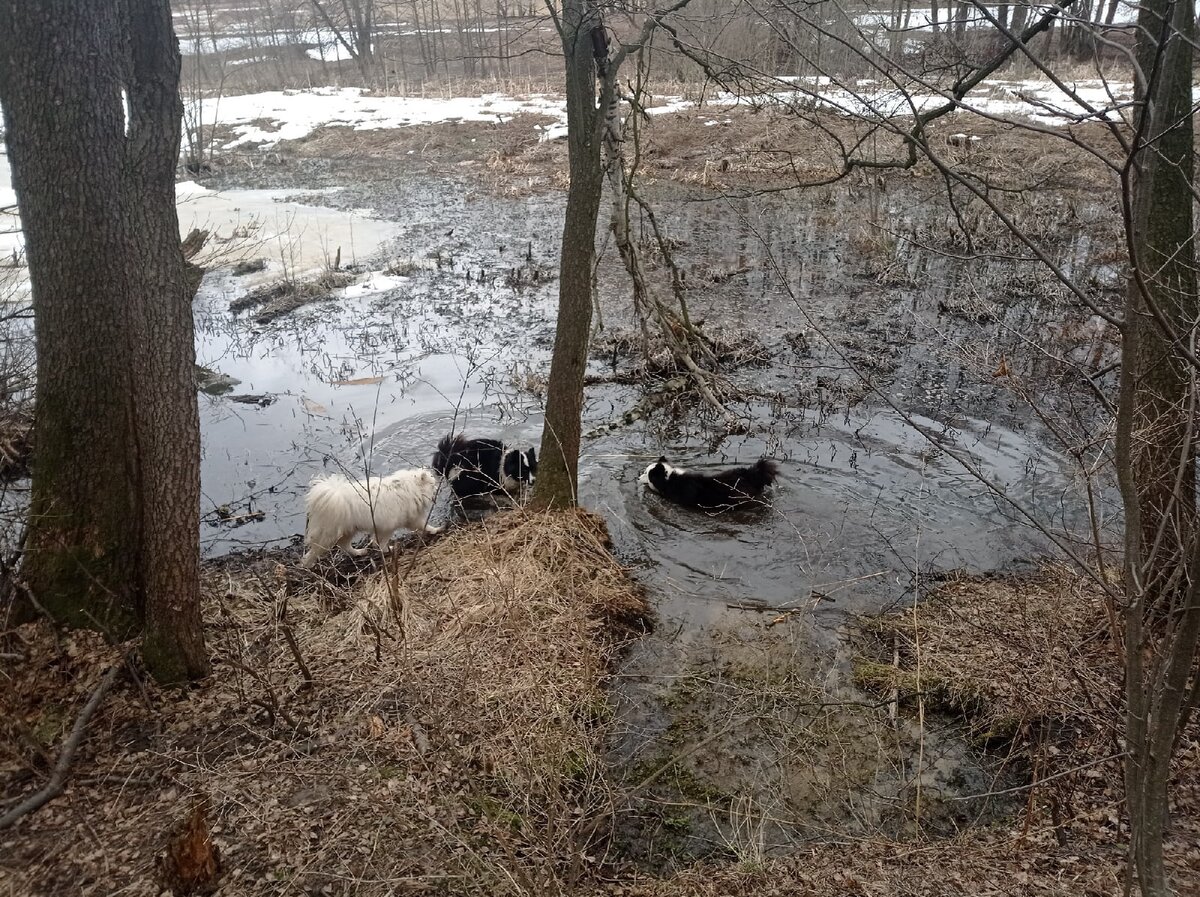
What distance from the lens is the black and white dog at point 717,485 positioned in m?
7.96

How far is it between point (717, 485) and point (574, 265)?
269 centimetres

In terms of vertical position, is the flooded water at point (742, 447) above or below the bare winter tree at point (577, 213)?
below

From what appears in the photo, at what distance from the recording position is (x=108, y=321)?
4.39 meters

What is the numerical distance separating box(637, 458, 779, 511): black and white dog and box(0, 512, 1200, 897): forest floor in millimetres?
2135

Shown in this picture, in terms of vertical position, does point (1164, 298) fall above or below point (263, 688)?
Result: above

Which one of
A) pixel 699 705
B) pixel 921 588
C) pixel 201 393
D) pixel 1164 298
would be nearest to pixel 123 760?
pixel 699 705

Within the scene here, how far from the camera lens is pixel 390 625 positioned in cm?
566

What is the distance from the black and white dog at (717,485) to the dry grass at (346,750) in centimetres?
220

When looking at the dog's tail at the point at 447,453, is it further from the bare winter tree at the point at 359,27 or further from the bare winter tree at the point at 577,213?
the bare winter tree at the point at 359,27

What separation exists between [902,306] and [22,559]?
12295mm

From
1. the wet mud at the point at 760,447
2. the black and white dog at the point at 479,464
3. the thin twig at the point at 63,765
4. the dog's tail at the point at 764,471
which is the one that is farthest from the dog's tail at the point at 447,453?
the thin twig at the point at 63,765

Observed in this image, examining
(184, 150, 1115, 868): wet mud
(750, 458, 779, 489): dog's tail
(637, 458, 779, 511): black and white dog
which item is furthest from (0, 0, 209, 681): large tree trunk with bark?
(750, 458, 779, 489): dog's tail

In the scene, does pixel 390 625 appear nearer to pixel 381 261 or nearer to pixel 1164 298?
pixel 1164 298

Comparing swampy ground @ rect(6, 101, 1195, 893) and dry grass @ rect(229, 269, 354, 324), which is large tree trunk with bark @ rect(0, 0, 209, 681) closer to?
swampy ground @ rect(6, 101, 1195, 893)
